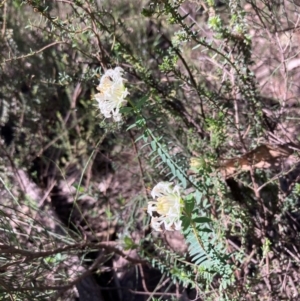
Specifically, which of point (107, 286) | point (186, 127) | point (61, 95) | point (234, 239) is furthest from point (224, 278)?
point (61, 95)

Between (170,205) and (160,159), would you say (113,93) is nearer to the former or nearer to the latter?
(170,205)

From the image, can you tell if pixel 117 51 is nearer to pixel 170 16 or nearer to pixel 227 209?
pixel 170 16

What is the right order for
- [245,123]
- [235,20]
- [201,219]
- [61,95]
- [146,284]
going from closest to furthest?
[201,219] → [235,20] → [245,123] → [146,284] → [61,95]

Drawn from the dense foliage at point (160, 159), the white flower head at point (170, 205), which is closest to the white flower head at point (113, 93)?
the dense foliage at point (160, 159)

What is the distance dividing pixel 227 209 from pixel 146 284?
849 mm

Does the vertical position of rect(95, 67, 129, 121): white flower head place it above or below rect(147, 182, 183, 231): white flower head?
above

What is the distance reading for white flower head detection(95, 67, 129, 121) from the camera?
5.75 feet

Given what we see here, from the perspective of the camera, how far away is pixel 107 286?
3.00m

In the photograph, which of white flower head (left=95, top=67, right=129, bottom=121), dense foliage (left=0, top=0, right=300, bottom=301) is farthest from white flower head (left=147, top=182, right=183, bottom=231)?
white flower head (left=95, top=67, right=129, bottom=121)

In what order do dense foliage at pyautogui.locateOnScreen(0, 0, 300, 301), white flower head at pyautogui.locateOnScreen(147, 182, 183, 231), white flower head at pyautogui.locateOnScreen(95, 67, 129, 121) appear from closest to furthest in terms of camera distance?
white flower head at pyautogui.locateOnScreen(147, 182, 183, 231)
white flower head at pyautogui.locateOnScreen(95, 67, 129, 121)
dense foliage at pyautogui.locateOnScreen(0, 0, 300, 301)

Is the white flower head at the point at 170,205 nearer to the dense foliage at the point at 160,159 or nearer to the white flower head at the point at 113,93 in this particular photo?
the dense foliage at the point at 160,159

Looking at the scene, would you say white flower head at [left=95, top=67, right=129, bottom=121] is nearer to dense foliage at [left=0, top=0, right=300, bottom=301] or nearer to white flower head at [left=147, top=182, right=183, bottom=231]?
dense foliage at [left=0, top=0, right=300, bottom=301]

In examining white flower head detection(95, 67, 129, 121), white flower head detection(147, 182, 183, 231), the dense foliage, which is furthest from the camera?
the dense foliage

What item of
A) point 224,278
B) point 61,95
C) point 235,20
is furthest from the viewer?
point 61,95
